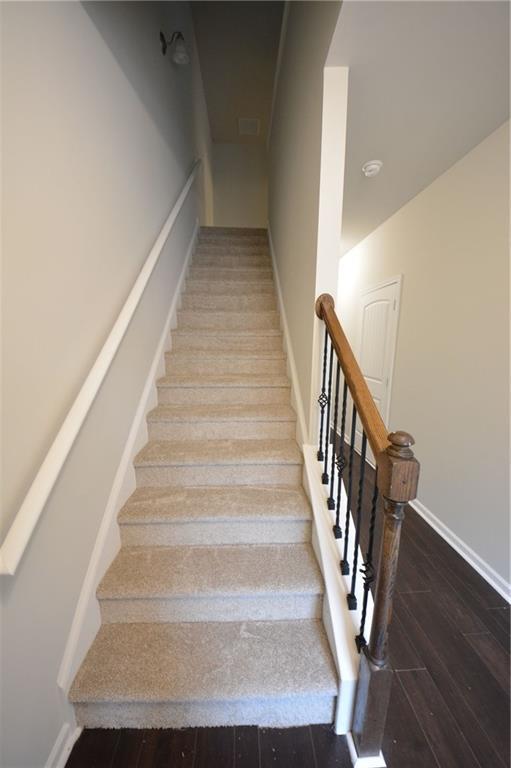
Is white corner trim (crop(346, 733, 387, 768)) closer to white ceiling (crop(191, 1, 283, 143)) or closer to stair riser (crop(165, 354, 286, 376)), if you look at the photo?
stair riser (crop(165, 354, 286, 376))

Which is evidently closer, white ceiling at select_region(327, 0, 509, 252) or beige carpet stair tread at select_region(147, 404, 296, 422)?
white ceiling at select_region(327, 0, 509, 252)

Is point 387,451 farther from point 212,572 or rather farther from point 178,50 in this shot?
point 178,50

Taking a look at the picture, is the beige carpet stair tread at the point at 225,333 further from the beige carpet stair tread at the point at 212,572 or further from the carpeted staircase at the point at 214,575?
the beige carpet stair tread at the point at 212,572

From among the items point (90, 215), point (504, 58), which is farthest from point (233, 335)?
point (504, 58)

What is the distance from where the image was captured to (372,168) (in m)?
2.02

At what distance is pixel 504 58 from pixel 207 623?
8.93 ft

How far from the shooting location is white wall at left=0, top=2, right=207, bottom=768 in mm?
829

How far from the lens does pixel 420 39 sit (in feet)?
3.88

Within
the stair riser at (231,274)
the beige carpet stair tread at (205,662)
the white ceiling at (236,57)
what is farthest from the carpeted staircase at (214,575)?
the white ceiling at (236,57)

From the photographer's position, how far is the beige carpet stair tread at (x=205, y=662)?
39.7 inches

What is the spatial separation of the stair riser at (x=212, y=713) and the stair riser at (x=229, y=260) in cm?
320

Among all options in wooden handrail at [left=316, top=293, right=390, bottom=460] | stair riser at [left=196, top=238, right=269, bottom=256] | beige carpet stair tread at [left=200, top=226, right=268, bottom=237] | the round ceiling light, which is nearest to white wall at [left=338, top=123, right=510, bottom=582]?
the round ceiling light

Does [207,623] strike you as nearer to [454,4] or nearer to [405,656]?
[405,656]

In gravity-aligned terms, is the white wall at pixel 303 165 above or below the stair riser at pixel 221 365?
above
